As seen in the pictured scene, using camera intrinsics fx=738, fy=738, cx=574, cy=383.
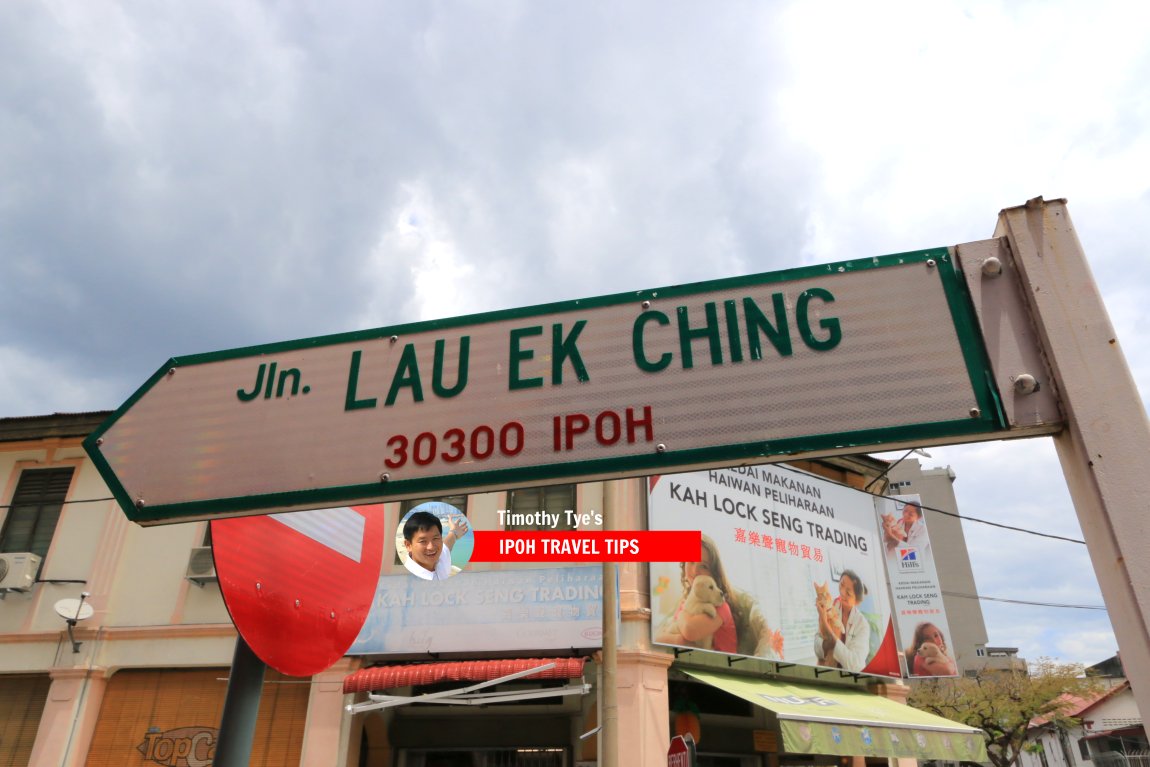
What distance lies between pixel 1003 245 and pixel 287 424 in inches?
68.7

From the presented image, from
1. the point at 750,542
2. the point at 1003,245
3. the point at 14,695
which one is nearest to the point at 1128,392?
the point at 1003,245

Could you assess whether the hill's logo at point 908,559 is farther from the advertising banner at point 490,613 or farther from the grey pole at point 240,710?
the grey pole at point 240,710

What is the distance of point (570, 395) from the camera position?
1724mm

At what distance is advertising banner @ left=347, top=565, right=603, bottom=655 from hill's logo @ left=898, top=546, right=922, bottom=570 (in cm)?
656

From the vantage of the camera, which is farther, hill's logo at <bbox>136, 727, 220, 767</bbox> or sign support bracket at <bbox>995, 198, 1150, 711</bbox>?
hill's logo at <bbox>136, 727, 220, 767</bbox>

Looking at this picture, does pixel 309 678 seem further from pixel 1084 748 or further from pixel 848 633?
pixel 1084 748

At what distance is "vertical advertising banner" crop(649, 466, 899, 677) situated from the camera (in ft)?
34.3

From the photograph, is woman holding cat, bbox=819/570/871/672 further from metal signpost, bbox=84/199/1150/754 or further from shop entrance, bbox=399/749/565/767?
metal signpost, bbox=84/199/1150/754

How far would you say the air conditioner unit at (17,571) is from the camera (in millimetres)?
11250

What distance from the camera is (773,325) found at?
5.48ft

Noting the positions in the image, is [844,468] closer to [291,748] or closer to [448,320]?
[291,748]

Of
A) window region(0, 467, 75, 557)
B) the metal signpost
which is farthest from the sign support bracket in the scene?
window region(0, 467, 75, 557)

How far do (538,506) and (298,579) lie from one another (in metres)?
8.91

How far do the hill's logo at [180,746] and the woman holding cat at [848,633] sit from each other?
29.4ft
